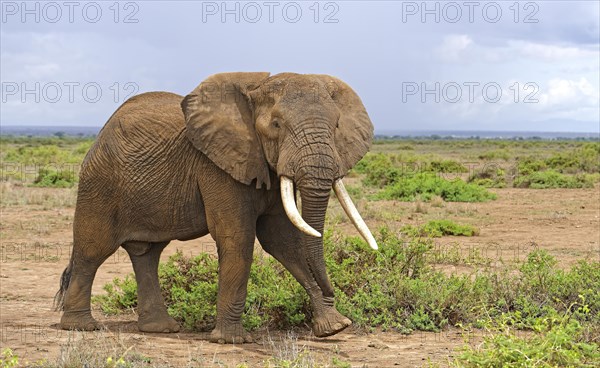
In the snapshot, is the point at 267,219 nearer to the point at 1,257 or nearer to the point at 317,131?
the point at 317,131

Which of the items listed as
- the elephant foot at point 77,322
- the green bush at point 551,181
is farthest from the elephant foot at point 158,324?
the green bush at point 551,181

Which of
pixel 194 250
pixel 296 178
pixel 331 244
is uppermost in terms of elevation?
A: pixel 296 178

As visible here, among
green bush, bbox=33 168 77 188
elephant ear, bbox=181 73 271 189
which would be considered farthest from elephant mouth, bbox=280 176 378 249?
green bush, bbox=33 168 77 188

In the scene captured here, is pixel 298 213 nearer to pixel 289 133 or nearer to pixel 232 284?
pixel 289 133

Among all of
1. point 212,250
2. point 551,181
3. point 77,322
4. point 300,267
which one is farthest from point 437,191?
point 77,322

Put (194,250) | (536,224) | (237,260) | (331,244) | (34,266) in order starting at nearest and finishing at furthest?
(237,260) < (331,244) < (34,266) < (194,250) < (536,224)

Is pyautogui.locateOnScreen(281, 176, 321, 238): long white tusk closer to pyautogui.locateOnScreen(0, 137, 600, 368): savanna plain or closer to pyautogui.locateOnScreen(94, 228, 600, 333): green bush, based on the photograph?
pyautogui.locateOnScreen(0, 137, 600, 368): savanna plain

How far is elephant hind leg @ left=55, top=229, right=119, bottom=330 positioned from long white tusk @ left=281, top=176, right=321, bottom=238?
78.6 inches

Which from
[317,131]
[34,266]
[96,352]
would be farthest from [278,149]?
[34,266]

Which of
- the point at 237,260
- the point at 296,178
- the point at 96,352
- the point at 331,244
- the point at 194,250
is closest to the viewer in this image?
the point at 96,352

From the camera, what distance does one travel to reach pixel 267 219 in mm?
7695

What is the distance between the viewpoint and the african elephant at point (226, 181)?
6.85 metres

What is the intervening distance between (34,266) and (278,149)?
658 centimetres

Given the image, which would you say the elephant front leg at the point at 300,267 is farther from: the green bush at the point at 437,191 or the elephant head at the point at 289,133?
the green bush at the point at 437,191
